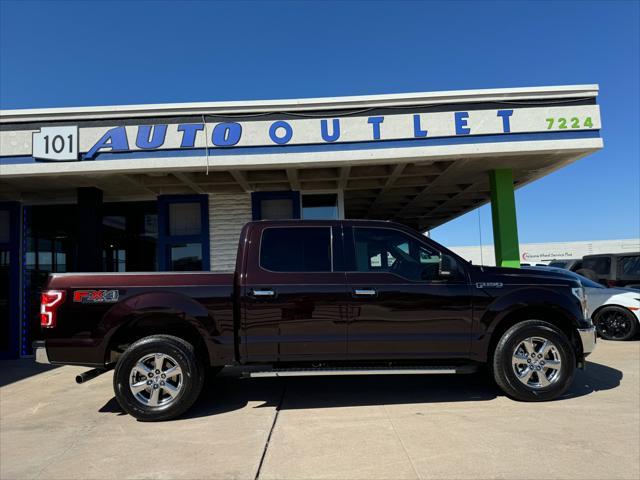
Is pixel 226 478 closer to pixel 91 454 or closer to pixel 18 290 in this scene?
pixel 91 454

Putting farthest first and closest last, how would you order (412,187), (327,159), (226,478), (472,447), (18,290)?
(412,187) → (18,290) → (327,159) → (472,447) → (226,478)

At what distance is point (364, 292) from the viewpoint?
492 cm

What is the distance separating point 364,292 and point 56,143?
5.87 meters

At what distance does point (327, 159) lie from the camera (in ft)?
24.6

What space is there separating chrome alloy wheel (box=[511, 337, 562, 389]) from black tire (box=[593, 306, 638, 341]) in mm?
5299

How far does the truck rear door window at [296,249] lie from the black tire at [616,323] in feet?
23.5

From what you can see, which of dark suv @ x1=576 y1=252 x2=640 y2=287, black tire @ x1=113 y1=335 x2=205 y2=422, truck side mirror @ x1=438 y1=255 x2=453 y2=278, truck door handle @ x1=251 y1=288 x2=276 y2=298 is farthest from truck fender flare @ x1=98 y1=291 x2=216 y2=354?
dark suv @ x1=576 y1=252 x2=640 y2=287

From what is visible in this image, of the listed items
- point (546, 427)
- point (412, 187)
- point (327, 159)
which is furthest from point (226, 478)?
point (412, 187)

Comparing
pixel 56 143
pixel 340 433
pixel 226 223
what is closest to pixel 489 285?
pixel 340 433

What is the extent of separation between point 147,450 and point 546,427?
142 inches

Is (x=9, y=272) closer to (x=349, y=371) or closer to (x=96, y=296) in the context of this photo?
(x=96, y=296)

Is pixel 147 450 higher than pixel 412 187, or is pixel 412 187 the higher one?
pixel 412 187

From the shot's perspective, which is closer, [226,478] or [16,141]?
[226,478]

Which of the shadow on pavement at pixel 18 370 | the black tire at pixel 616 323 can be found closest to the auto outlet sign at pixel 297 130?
the shadow on pavement at pixel 18 370
